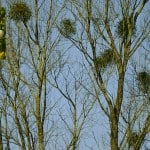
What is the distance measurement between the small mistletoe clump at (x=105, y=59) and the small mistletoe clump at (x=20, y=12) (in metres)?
1.76

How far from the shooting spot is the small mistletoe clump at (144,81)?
399 inches

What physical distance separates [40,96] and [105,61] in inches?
65.4

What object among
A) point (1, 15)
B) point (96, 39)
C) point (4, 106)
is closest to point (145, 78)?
point (96, 39)

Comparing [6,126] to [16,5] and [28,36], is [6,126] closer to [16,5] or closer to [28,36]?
[28,36]

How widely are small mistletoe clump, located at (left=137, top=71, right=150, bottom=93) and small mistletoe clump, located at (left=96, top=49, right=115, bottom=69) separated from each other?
2.58ft

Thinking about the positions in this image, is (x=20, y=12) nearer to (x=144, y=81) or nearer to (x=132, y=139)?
(x=144, y=81)

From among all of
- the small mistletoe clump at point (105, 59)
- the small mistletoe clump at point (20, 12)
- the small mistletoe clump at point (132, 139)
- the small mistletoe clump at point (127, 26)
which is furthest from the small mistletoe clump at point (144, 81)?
the small mistletoe clump at point (20, 12)

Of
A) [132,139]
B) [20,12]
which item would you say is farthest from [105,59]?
[20,12]

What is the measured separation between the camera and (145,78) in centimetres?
1016

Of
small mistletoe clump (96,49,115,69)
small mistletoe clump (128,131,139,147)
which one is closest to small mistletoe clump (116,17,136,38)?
small mistletoe clump (96,49,115,69)

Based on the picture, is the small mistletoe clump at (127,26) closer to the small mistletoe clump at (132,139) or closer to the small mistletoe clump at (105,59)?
the small mistletoe clump at (105,59)

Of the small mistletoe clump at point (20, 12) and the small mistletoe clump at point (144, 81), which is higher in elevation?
the small mistletoe clump at point (20, 12)

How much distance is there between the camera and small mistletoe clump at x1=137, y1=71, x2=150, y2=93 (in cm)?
1012

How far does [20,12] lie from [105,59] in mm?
2053
